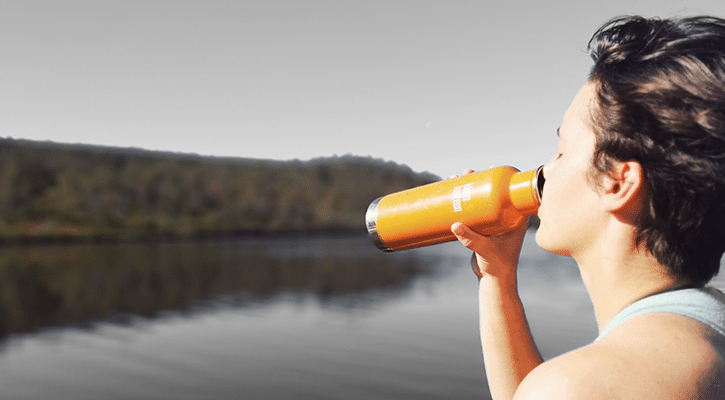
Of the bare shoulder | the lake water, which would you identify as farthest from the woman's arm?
the lake water

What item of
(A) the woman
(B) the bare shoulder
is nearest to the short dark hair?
(A) the woman

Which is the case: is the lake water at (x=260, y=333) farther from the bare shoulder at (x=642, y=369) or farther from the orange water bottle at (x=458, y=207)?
the bare shoulder at (x=642, y=369)

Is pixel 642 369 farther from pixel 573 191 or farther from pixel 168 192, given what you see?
pixel 168 192

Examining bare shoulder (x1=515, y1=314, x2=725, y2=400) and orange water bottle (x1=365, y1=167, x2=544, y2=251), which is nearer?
bare shoulder (x1=515, y1=314, x2=725, y2=400)

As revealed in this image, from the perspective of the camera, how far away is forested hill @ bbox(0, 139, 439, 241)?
70000 mm

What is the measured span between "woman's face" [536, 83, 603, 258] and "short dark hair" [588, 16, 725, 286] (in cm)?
3

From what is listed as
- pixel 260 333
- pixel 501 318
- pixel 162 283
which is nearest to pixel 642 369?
pixel 501 318

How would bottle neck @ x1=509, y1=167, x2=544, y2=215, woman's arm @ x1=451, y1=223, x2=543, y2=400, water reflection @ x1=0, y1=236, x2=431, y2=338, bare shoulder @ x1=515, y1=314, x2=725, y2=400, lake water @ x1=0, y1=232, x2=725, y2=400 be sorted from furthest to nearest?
1. water reflection @ x1=0, y1=236, x2=431, y2=338
2. lake water @ x1=0, y1=232, x2=725, y2=400
3. bottle neck @ x1=509, y1=167, x2=544, y2=215
4. woman's arm @ x1=451, y1=223, x2=543, y2=400
5. bare shoulder @ x1=515, y1=314, x2=725, y2=400

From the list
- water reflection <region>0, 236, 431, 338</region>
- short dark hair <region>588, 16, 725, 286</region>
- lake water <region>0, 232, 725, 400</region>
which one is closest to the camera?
short dark hair <region>588, 16, 725, 286</region>

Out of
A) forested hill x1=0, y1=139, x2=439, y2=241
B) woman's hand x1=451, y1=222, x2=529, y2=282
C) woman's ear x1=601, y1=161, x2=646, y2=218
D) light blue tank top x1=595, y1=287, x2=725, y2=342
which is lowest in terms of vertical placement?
light blue tank top x1=595, y1=287, x2=725, y2=342

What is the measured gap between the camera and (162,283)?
26266 millimetres

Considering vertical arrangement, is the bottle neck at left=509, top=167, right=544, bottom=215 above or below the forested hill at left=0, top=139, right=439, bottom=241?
below

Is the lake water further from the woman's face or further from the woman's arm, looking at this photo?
the woman's face

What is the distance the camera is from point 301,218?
81188 mm
